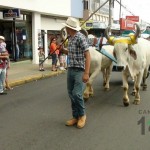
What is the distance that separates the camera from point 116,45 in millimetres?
9180

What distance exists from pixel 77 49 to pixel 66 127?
5.19 feet

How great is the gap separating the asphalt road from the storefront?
1015 cm

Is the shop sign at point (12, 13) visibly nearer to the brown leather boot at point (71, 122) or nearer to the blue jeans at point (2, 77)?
the blue jeans at point (2, 77)

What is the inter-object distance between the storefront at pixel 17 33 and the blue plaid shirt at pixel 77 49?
12.9 m

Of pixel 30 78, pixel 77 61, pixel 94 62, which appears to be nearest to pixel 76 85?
pixel 77 61

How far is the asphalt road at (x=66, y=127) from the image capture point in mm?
6191

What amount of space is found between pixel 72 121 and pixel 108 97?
344 centimetres

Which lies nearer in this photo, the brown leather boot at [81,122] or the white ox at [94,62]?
the brown leather boot at [81,122]

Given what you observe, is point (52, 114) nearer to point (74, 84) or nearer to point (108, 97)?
point (74, 84)

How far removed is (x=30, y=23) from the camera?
23047mm

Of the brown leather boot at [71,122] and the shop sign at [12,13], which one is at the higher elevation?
the shop sign at [12,13]

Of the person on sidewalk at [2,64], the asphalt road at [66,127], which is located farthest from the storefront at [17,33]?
the asphalt road at [66,127]

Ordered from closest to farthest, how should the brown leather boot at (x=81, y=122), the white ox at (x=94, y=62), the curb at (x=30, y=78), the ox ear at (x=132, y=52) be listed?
the brown leather boot at (x=81, y=122), the ox ear at (x=132, y=52), the white ox at (x=94, y=62), the curb at (x=30, y=78)

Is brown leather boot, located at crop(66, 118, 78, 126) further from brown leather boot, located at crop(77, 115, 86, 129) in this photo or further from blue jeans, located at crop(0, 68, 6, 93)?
blue jeans, located at crop(0, 68, 6, 93)
